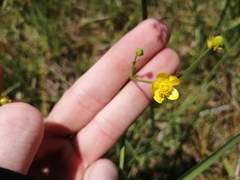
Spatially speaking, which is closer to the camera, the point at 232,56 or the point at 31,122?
the point at 31,122

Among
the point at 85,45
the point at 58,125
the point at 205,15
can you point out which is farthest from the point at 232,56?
the point at 58,125

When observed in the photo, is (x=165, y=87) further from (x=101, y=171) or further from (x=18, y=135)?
(x=18, y=135)

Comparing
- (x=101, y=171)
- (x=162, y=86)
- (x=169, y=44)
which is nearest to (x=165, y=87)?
(x=162, y=86)

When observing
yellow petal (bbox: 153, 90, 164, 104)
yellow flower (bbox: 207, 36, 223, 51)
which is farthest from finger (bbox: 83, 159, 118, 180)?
yellow flower (bbox: 207, 36, 223, 51)

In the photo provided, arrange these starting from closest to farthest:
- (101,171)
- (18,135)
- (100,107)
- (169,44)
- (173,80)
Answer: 1. (18,135)
2. (101,171)
3. (173,80)
4. (100,107)
5. (169,44)

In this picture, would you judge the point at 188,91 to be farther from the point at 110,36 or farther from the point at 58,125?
the point at 58,125

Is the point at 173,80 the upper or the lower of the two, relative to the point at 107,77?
lower

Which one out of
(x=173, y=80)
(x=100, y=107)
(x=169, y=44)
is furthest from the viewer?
(x=169, y=44)
